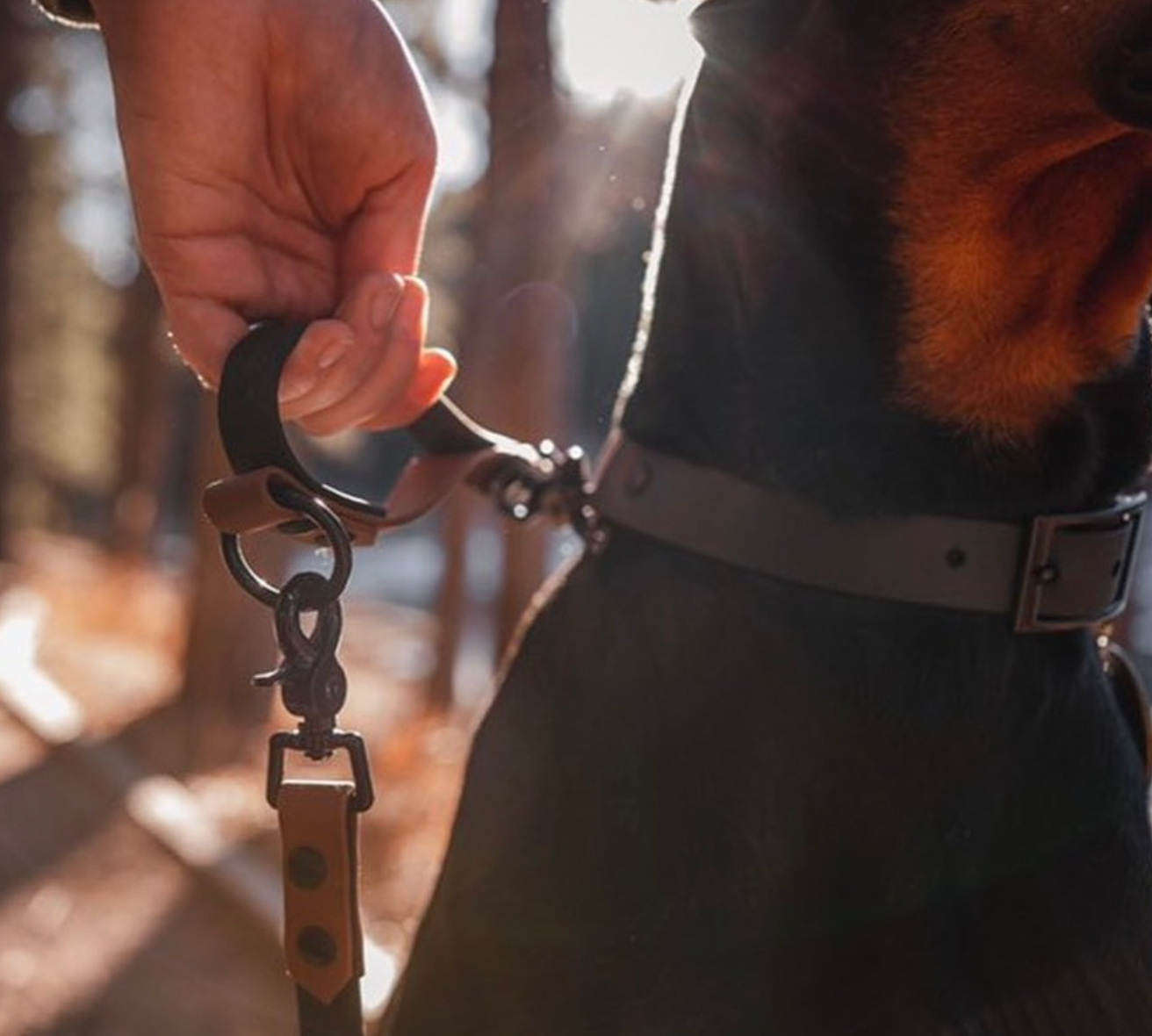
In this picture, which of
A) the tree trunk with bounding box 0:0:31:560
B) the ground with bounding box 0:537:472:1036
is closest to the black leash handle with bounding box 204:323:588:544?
the ground with bounding box 0:537:472:1036

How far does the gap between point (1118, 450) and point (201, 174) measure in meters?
0.99

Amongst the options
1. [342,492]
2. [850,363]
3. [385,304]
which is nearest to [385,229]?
[385,304]

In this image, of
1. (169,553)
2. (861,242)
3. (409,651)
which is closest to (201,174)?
(861,242)

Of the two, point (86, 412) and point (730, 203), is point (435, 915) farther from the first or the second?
point (86, 412)

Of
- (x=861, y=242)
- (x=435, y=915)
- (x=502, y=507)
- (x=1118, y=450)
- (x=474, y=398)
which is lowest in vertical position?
(x=474, y=398)

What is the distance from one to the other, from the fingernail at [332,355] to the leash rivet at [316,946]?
1.94 feet

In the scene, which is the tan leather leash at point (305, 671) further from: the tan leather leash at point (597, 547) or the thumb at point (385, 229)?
the thumb at point (385, 229)

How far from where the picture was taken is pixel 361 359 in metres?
1.97

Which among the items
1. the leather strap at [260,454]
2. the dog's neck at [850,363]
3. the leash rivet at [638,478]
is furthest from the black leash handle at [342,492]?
the dog's neck at [850,363]

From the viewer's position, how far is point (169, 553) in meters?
33.5

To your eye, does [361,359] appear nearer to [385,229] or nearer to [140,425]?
[385,229]

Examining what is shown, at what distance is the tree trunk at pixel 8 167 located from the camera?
15.4 metres

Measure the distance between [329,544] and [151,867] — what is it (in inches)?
185

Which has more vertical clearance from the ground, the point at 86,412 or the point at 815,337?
the point at 815,337
